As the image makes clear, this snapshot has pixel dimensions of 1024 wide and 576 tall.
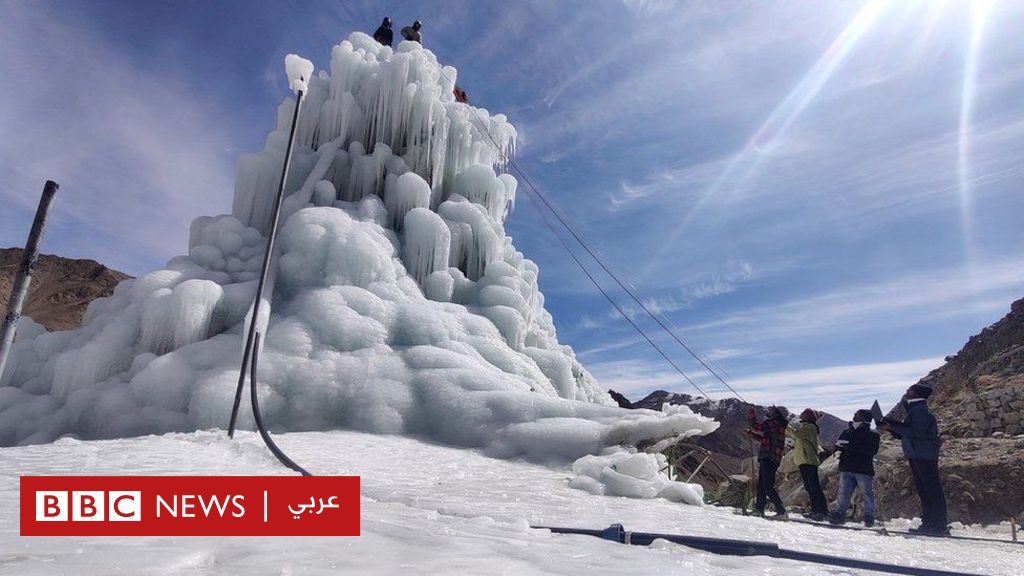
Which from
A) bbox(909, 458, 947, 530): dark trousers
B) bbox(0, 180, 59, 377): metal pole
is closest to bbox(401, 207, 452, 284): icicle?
bbox(909, 458, 947, 530): dark trousers

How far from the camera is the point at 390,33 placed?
21734 mm

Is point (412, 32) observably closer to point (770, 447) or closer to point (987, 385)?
point (770, 447)

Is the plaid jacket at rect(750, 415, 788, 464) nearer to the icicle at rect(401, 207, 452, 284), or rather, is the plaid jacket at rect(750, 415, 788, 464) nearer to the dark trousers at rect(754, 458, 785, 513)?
the dark trousers at rect(754, 458, 785, 513)

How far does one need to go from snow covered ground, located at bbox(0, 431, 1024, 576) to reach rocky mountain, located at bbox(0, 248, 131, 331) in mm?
48787

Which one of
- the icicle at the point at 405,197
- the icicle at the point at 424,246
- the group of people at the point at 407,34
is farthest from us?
the group of people at the point at 407,34

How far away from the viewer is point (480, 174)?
53.3 feet

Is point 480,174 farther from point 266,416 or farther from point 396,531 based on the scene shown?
point 396,531

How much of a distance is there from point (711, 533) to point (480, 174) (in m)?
13.8

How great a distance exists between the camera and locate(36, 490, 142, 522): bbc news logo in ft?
7.42

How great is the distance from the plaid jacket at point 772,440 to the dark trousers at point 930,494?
147 centimetres

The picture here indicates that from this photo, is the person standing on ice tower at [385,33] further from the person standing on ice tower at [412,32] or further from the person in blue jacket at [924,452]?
the person in blue jacket at [924,452]

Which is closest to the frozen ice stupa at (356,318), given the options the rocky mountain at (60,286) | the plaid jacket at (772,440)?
the plaid jacket at (772,440)

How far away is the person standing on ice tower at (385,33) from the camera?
70.6 feet

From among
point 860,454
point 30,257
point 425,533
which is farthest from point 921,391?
point 30,257
